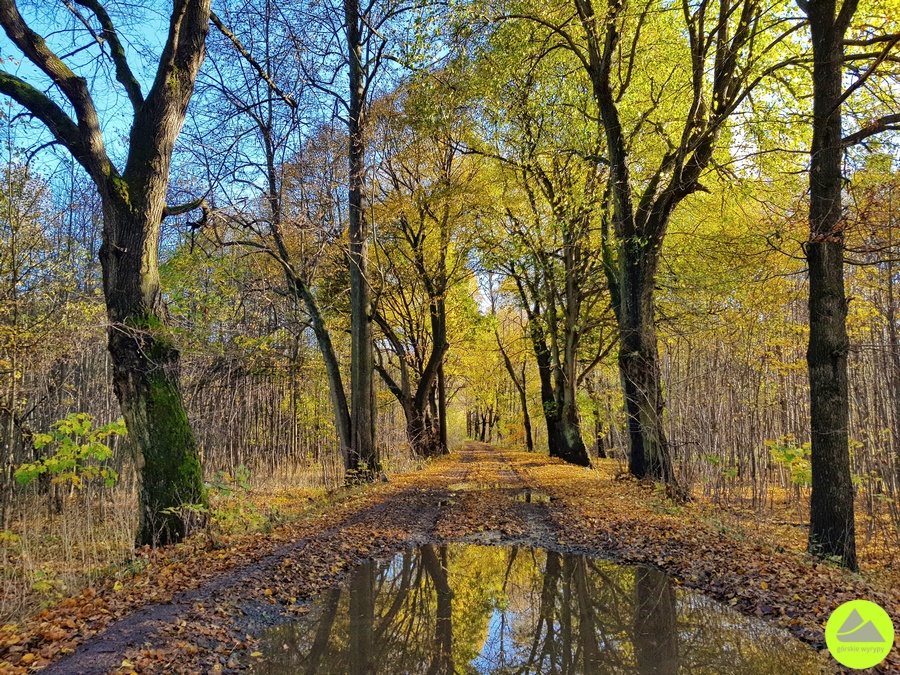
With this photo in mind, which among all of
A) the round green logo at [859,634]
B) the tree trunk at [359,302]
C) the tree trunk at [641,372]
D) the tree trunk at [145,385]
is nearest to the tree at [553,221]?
the tree trunk at [641,372]

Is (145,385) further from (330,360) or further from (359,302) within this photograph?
(359,302)

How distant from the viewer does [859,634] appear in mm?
3475

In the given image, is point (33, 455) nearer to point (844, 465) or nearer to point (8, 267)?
point (8, 267)

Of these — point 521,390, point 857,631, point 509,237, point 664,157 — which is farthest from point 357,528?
point 521,390

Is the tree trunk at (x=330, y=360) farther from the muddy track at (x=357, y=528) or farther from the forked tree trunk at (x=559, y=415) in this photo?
the forked tree trunk at (x=559, y=415)

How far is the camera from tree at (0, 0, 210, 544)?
19.4 ft

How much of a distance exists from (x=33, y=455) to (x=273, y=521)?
20.8ft

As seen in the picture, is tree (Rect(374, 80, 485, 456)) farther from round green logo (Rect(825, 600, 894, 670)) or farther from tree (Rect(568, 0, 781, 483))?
round green logo (Rect(825, 600, 894, 670))

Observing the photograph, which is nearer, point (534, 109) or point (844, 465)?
point (844, 465)

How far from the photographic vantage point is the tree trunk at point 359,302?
1100 cm

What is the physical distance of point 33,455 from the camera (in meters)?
9.96

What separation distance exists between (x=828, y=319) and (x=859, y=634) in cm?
331

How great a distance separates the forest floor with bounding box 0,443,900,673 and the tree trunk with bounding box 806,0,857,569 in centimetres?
56

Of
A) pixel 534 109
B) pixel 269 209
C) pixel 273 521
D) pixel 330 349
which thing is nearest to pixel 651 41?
pixel 534 109
